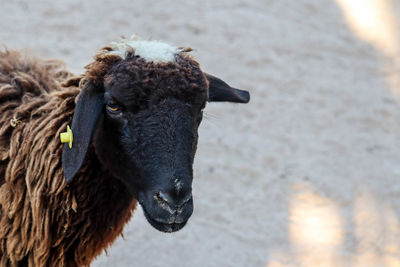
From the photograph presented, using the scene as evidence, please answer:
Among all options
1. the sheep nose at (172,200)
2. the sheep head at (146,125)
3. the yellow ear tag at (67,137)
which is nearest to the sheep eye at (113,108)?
the sheep head at (146,125)

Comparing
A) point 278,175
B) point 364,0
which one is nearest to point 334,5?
point 364,0

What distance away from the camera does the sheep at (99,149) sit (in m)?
3.06

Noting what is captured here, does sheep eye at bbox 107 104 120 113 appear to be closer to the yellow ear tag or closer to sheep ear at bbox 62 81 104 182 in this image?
sheep ear at bbox 62 81 104 182

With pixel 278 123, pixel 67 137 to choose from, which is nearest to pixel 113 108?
pixel 67 137

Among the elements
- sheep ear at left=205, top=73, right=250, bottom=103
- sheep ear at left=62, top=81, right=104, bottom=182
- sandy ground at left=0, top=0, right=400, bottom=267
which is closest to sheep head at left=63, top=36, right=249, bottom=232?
sheep ear at left=62, top=81, right=104, bottom=182

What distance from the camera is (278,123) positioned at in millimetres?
6250

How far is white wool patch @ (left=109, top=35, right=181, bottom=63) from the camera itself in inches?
127

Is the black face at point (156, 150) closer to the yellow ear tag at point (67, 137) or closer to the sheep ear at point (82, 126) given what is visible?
the sheep ear at point (82, 126)

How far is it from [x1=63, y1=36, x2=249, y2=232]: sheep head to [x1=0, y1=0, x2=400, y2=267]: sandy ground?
6.16 feet

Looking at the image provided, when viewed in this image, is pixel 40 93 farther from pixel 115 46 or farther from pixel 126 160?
pixel 126 160

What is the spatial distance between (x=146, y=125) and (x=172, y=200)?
432 millimetres

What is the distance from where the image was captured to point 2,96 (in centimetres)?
364

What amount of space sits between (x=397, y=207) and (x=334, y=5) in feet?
11.0

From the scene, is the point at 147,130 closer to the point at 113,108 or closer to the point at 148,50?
the point at 113,108
